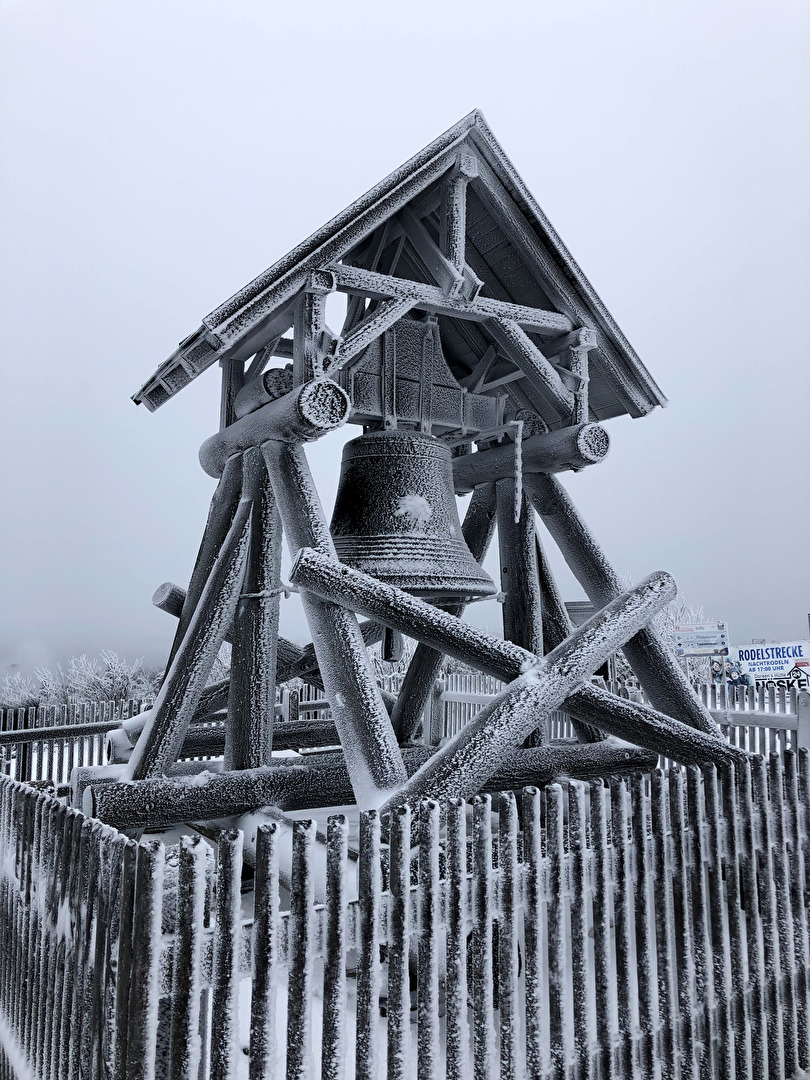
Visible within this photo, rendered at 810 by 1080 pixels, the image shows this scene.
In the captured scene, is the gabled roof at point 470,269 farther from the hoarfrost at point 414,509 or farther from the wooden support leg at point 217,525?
the hoarfrost at point 414,509

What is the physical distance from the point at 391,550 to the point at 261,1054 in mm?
3438

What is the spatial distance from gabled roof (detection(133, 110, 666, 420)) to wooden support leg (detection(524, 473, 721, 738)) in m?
0.73

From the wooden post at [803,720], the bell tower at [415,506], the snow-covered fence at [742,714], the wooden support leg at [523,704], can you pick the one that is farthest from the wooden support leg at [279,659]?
the wooden post at [803,720]

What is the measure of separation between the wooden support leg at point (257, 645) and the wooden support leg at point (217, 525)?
0.32 meters

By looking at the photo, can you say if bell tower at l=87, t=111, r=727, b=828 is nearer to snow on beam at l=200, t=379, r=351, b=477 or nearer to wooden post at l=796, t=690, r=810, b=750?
snow on beam at l=200, t=379, r=351, b=477

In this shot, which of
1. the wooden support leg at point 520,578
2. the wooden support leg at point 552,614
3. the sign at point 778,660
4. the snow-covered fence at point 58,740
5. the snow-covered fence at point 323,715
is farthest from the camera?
the sign at point 778,660

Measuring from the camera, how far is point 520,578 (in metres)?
6.40

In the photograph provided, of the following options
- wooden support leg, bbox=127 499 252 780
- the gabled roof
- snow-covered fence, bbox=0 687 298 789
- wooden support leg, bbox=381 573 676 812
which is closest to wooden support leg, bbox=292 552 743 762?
wooden support leg, bbox=381 573 676 812

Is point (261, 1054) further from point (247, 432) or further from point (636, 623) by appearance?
point (247, 432)

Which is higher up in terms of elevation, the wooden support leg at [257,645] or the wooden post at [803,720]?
the wooden support leg at [257,645]

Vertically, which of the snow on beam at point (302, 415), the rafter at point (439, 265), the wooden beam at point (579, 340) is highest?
the rafter at point (439, 265)

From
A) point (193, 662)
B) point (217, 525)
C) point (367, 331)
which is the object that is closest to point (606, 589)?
point (367, 331)

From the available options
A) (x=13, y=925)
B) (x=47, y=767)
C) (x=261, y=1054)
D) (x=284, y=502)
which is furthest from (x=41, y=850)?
(x=47, y=767)

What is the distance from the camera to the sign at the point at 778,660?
50.3 ft
